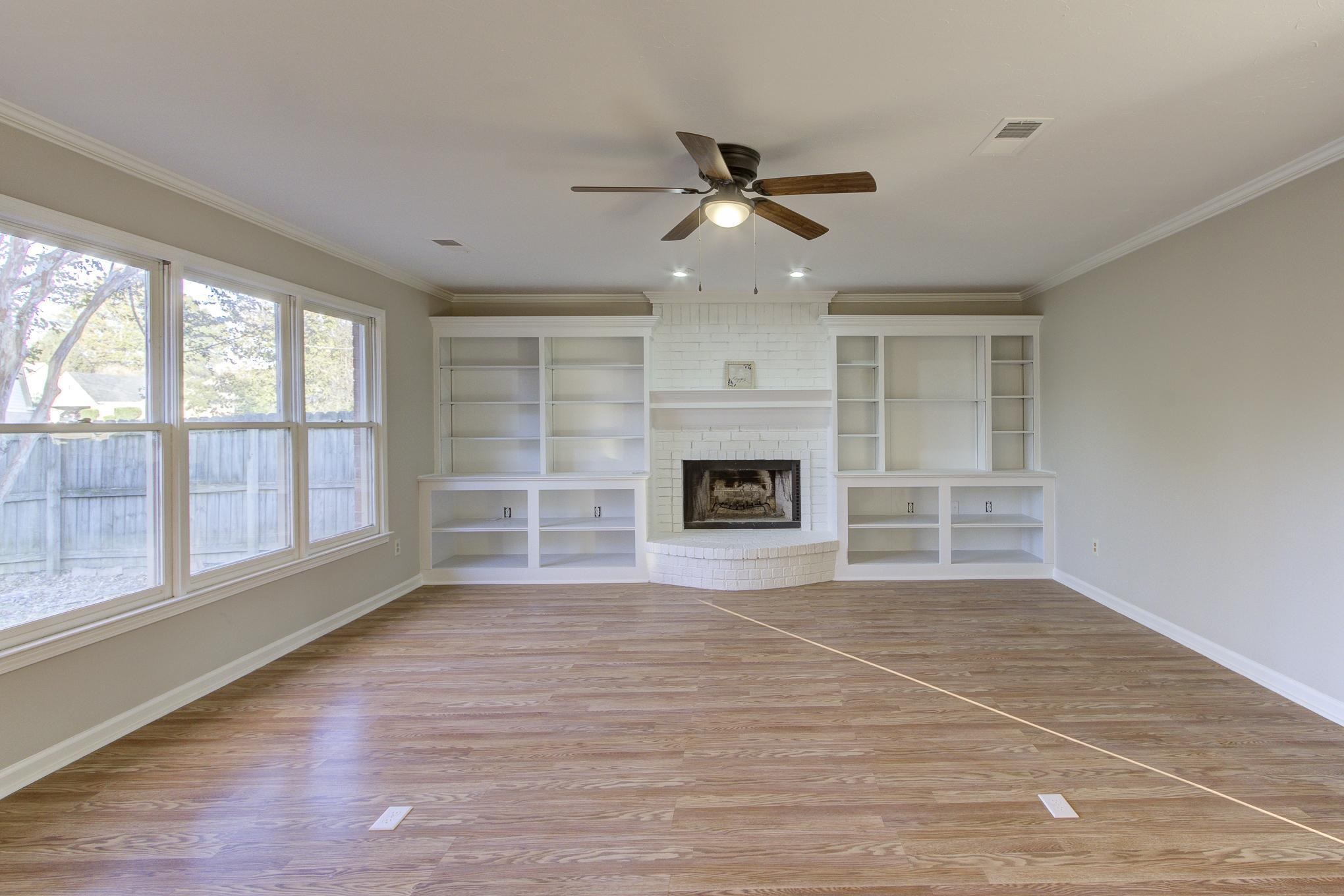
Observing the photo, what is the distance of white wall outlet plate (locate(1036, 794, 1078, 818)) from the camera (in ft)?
6.33

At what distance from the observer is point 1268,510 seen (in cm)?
285

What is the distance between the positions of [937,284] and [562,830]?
480cm

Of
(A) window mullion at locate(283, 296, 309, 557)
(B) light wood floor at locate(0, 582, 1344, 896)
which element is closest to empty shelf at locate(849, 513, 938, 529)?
(B) light wood floor at locate(0, 582, 1344, 896)

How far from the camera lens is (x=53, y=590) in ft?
7.47

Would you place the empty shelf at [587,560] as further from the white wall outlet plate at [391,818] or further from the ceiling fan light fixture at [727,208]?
the ceiling fan light fixture at [727,208]

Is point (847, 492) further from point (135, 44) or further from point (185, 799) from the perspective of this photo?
point (135, 44)

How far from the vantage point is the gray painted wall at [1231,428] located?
2.58 m

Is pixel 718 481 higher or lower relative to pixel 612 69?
lower

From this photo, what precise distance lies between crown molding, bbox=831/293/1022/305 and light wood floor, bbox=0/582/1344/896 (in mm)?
3094

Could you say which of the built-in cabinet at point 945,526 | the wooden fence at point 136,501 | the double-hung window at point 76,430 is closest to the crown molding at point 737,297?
the built-in cabinet at point 945,526

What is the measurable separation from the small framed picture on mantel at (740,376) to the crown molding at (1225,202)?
257 centimetres

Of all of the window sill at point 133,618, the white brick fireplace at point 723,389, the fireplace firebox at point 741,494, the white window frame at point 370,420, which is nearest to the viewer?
the window sill at point 133,618

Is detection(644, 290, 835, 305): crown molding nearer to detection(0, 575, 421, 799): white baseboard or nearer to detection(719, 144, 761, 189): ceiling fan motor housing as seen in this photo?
detection(719, 144, 761, 189): ceiling fan motor housing

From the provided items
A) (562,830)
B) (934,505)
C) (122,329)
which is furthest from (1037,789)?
(122,329)
